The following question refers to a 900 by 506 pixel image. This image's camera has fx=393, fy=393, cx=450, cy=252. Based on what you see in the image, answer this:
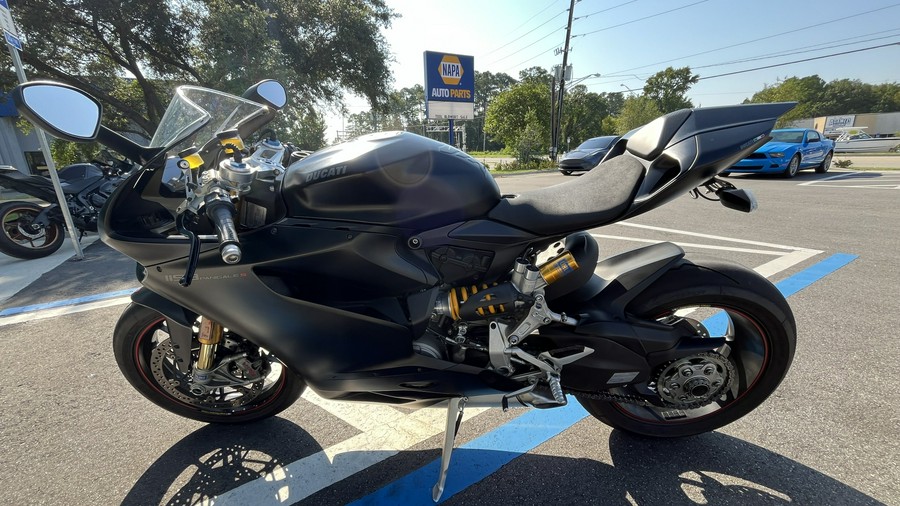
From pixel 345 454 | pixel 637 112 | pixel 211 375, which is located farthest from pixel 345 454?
pixel 637 112

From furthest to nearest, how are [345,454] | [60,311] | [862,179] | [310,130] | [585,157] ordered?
[310,130] → [585,157] → [862,179] → [60,311] → [345,454]

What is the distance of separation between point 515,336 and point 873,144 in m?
39.1

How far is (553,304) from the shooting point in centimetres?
157

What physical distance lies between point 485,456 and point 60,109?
6.63 ft

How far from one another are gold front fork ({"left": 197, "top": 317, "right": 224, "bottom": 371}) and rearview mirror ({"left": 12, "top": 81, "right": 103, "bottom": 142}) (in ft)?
2.49

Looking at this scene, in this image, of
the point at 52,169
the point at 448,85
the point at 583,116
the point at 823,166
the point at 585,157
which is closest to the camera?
the point at 52,169

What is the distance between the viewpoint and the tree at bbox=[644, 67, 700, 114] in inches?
1740

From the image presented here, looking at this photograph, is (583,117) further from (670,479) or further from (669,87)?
(670,479)

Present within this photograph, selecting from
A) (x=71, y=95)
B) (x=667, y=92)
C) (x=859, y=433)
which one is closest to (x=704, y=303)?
(x=859, y=433)

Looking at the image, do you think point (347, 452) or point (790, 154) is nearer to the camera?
point (347, 452)

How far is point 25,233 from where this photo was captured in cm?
502

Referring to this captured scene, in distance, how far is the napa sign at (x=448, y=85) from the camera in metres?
15.0

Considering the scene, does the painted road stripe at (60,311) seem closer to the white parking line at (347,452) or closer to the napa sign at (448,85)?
the white parking line at (347,452)

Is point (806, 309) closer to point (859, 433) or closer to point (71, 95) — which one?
point (859, 433)
